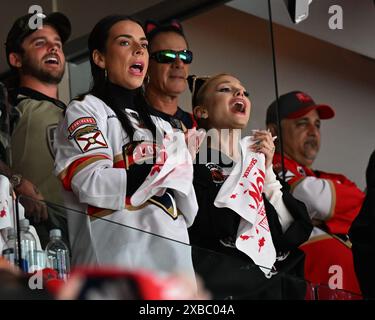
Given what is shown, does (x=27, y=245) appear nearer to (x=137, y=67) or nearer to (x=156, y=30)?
(x=137, y=67)

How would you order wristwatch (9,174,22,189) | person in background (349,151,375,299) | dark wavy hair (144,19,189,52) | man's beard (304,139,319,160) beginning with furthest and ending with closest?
man's beard (304,139,319,160) → dark wavy hair (144,19,189,52) → person in background (349,151,375,299) → wristwatch (9,174,22,189)

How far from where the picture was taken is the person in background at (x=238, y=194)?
2850 millimetres

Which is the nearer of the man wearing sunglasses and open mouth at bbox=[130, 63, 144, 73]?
open mouth at bbox=[130, 63, 144, 73]

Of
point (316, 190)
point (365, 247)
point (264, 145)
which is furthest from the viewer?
point (316, 190)

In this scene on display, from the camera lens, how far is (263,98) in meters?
3.67

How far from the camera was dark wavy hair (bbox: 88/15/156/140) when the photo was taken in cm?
280

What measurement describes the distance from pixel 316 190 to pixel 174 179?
87 centimetres

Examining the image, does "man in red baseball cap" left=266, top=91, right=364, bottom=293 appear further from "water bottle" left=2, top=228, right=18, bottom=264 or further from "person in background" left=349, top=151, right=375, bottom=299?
"water bottle" left=2, top=228, right=18, bottom=264

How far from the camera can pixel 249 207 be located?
2871 mm

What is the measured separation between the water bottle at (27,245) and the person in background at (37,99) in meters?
0.42

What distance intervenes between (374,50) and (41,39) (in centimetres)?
134

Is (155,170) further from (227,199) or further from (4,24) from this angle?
(4,24)

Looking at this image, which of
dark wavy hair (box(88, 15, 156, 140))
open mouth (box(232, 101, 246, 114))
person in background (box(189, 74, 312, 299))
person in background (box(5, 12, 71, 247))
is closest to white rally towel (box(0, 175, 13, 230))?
person in background (box(5, 12, 71, 247))

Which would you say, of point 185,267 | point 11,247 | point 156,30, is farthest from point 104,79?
point 185,267
